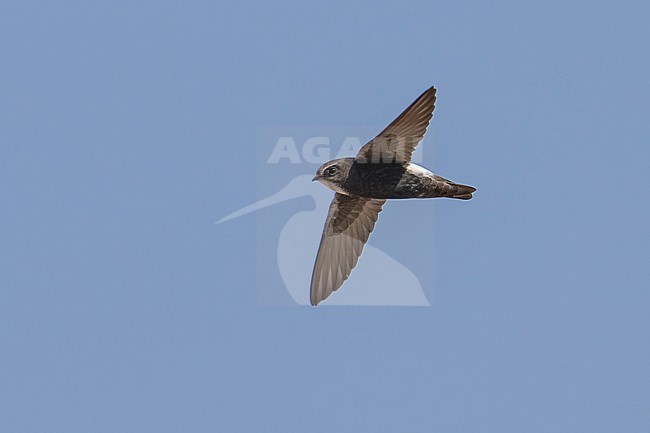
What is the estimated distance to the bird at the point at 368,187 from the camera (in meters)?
13.2

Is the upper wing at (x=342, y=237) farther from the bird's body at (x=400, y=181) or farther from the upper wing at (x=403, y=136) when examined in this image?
the upper wing at (x=403, y=136)

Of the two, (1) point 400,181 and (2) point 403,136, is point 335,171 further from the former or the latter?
(2) point 403,136

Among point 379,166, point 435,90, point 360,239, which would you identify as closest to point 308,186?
point 360,239

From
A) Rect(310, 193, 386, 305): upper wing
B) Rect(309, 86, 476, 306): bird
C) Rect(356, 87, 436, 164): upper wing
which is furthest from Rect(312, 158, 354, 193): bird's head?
Rect(310, 193, 386, 305): upper wing

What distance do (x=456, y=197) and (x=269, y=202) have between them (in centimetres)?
314

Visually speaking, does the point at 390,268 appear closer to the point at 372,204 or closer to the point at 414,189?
the point at 372,204

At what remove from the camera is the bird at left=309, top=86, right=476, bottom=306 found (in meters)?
13.2

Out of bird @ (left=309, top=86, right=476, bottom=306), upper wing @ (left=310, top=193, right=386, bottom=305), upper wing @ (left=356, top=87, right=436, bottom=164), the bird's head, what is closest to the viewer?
upper wing @ (left=356, top=87, right=436, bottom=164)

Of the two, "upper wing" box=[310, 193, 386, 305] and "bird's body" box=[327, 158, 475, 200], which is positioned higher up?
"bird's body" box=[327, 158, 475, 200]

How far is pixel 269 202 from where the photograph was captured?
16.2m

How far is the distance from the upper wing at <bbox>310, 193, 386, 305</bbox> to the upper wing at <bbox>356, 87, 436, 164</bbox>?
52.8 inches

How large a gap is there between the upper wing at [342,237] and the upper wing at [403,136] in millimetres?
1342

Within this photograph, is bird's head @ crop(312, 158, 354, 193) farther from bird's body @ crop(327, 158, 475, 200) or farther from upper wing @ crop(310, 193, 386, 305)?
upper wing @ crop(310, 193, 386, 305)

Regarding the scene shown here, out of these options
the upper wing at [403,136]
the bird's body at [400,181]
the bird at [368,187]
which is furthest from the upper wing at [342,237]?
the upper wing at [403,136]
